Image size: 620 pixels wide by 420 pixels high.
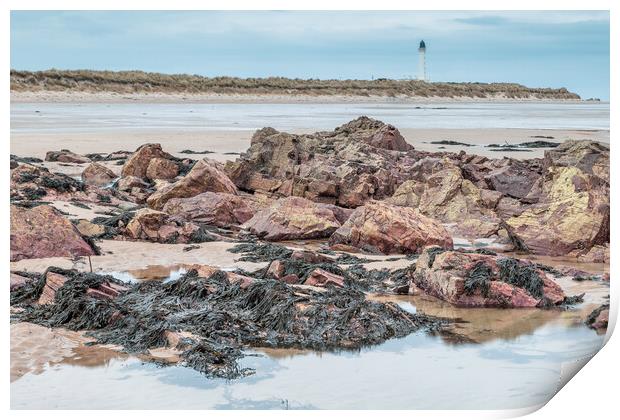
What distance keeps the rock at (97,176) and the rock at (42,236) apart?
4689 millimetres

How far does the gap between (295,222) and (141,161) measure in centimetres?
456

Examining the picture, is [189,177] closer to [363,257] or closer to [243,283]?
[363,257]

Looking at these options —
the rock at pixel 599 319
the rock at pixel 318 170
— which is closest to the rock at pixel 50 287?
the rock at pixel 599 319

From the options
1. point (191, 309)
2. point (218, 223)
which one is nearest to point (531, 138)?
point (218, 223)

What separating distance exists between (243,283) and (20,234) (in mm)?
2489

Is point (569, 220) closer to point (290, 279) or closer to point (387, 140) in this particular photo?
point (290, 279)

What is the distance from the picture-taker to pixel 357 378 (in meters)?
5.45

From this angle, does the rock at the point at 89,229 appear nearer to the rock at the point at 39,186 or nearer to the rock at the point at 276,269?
the rock at the point at 39,186

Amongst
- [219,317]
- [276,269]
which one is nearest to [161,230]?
[276,269]

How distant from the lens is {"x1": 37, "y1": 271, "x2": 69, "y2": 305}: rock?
21.8ft

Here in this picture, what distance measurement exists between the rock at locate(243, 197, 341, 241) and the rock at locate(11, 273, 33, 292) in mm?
2988

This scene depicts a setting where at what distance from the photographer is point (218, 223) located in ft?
33.4

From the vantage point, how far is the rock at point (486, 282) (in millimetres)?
6910

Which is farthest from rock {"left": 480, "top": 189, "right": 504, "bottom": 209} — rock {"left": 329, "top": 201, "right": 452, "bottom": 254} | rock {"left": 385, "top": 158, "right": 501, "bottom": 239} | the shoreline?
the shoreline
